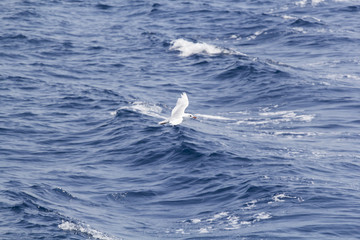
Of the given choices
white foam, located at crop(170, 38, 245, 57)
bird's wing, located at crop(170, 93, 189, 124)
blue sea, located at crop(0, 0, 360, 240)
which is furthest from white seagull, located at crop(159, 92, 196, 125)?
white foam, located at crop(170, 38, 245, 57)

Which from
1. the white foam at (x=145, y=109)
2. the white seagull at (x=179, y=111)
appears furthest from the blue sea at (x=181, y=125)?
the white seagull at (x=179, y=111)

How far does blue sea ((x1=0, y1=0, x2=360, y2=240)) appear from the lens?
108ft

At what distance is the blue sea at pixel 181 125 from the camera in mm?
32969

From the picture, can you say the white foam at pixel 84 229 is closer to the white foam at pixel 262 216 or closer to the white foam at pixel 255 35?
the white foam at pixel 262 216

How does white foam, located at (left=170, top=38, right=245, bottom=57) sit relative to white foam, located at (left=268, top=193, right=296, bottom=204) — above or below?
below

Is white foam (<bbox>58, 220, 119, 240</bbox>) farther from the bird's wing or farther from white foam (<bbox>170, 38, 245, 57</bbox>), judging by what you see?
white foam (<bbox>170, 38, 245, 57</bbox>)

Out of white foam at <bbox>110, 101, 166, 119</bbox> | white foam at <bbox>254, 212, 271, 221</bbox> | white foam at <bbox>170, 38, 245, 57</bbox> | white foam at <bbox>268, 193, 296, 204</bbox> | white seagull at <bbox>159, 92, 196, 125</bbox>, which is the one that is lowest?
white foam at <bbox>110, 101, 166, 119</bbox>

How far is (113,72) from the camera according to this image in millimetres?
61156

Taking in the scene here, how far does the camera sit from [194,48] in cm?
6675

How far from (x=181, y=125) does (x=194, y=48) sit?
21020 mm

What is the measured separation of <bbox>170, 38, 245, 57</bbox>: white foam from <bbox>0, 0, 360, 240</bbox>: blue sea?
0.23 m

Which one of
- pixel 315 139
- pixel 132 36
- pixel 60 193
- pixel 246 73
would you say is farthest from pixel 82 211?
pixel 132 36

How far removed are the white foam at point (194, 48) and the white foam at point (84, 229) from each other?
35815mm

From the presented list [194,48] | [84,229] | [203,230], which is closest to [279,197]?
[203,230]
